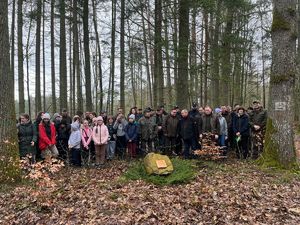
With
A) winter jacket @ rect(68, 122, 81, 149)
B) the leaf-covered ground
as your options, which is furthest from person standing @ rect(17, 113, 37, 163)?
the leaf-covered ground

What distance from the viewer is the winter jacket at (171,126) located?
12.6m

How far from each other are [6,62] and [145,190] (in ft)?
16.3

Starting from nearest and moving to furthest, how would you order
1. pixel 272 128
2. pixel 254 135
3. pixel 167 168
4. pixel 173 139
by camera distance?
pixel 167 168
pixel 272 128
pixel 254 135
pixel 173 139

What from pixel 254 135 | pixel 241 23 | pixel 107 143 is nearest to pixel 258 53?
pixel 241 23

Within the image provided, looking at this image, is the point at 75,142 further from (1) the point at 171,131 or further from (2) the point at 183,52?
(2) the point at 183,52

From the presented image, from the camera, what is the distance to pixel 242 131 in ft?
40.0

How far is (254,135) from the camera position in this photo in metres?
12.1

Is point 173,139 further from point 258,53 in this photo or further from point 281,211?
point 258,53

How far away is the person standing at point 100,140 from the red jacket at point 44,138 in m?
1.39

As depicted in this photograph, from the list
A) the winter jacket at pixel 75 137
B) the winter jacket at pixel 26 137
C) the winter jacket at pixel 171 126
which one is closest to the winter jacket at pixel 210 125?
the winter jacket at pixel 171 126

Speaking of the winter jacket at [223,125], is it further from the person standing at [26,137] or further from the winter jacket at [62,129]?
the person standing at [26,137]

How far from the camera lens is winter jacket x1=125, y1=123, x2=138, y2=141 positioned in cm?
1280

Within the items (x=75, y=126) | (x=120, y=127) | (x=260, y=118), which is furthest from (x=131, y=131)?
(x=260, y=118)

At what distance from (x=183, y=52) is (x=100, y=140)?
17.8 ft
